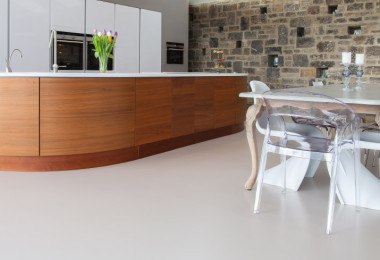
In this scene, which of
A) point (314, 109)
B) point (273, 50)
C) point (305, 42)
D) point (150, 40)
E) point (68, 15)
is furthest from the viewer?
point (273, 50)

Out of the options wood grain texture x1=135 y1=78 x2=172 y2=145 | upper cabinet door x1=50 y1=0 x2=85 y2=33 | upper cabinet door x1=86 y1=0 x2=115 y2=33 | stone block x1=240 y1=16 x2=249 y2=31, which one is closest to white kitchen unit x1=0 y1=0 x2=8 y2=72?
upper cabinet door x1=50 y1=0 x2=85 y2=33

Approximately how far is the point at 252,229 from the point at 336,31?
19.3 ft

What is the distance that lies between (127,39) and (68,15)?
120 centimetres

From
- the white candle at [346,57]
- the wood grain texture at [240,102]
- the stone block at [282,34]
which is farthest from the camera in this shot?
the stone block at [282,34]

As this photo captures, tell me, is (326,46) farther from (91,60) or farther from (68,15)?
(68,15)

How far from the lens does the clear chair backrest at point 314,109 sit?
2714 mm

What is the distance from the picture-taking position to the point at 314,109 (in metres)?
2.84

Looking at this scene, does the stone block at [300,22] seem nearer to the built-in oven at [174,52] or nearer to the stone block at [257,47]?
the stone block at [257,47]

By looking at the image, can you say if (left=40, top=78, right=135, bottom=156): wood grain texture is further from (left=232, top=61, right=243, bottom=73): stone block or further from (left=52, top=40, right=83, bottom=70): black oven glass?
(left=232, top=61, right=243, bottom=73): stone block

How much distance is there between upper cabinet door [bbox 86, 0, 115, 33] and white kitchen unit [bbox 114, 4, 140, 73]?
0.14m

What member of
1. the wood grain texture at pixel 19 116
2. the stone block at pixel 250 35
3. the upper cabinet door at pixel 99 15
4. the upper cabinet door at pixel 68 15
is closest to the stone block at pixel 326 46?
the stone block at pixel 250 35

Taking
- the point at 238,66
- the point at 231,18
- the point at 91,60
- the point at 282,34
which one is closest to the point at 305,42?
the point at 282,34

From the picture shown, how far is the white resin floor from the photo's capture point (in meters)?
2.36

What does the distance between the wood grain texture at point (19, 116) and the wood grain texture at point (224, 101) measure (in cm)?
278
